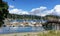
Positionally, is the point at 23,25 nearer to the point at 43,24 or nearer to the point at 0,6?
the point at 43,24

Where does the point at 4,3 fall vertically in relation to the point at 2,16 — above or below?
above

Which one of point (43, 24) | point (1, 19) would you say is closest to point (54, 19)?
point (43, 24)

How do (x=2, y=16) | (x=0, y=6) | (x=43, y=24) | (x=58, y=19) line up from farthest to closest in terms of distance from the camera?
1. (x=43, y=24)
2. (x=58, y=19)
3. (x=2, y=16)
4. (x=0, y=6)

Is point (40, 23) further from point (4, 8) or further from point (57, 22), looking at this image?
point (4, 8)

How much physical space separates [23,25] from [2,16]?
14.8 meters

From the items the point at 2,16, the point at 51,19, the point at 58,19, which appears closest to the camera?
the point at 2,16

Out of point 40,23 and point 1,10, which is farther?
point 40,23

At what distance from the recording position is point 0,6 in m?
9.18

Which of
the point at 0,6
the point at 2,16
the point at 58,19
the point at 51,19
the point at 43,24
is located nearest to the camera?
the point at 0,6

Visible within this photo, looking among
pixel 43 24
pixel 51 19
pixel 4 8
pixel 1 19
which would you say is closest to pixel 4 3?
pixel 4 8

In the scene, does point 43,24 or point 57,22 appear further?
point 43,24

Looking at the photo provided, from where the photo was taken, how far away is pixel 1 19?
988cm

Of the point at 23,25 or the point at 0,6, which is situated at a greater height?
the point at 0,6

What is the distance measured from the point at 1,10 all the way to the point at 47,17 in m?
10.7
